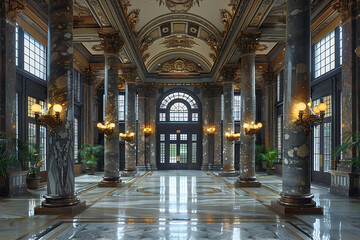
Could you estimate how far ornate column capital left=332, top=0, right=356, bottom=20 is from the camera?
496 inches

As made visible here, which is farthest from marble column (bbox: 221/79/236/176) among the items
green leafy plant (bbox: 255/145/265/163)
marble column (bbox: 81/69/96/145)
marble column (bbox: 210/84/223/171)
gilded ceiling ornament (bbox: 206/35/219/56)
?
marble column (bbox: 81/69/96/145)

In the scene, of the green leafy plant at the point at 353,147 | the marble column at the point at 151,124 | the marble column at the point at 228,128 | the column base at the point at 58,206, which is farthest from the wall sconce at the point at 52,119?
the marble column at the point at 151,124

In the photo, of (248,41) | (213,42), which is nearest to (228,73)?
(213,42)

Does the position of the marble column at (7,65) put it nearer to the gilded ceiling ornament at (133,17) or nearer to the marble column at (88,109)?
the gilded ceiling ornament at (133,17)

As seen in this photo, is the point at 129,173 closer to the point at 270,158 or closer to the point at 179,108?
the point at 179,108

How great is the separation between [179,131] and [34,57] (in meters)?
15.8

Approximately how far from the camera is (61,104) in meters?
9.07

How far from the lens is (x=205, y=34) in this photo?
22.6 metres

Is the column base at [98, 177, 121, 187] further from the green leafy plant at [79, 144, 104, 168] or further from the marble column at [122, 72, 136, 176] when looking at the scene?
the green leafy plant at [79, 144, 104, 168]

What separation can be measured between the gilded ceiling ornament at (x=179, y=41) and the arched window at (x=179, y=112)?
228 inches

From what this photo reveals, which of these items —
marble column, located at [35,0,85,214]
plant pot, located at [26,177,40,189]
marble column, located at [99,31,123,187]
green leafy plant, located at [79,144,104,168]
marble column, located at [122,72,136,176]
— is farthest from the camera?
green leafy plant, located at [79,144,104,168]

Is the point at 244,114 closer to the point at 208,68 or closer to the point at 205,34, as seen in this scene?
the point at 205,34

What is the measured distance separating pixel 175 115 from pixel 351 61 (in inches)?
761

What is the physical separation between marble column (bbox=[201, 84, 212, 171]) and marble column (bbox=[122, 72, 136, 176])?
8279mm
